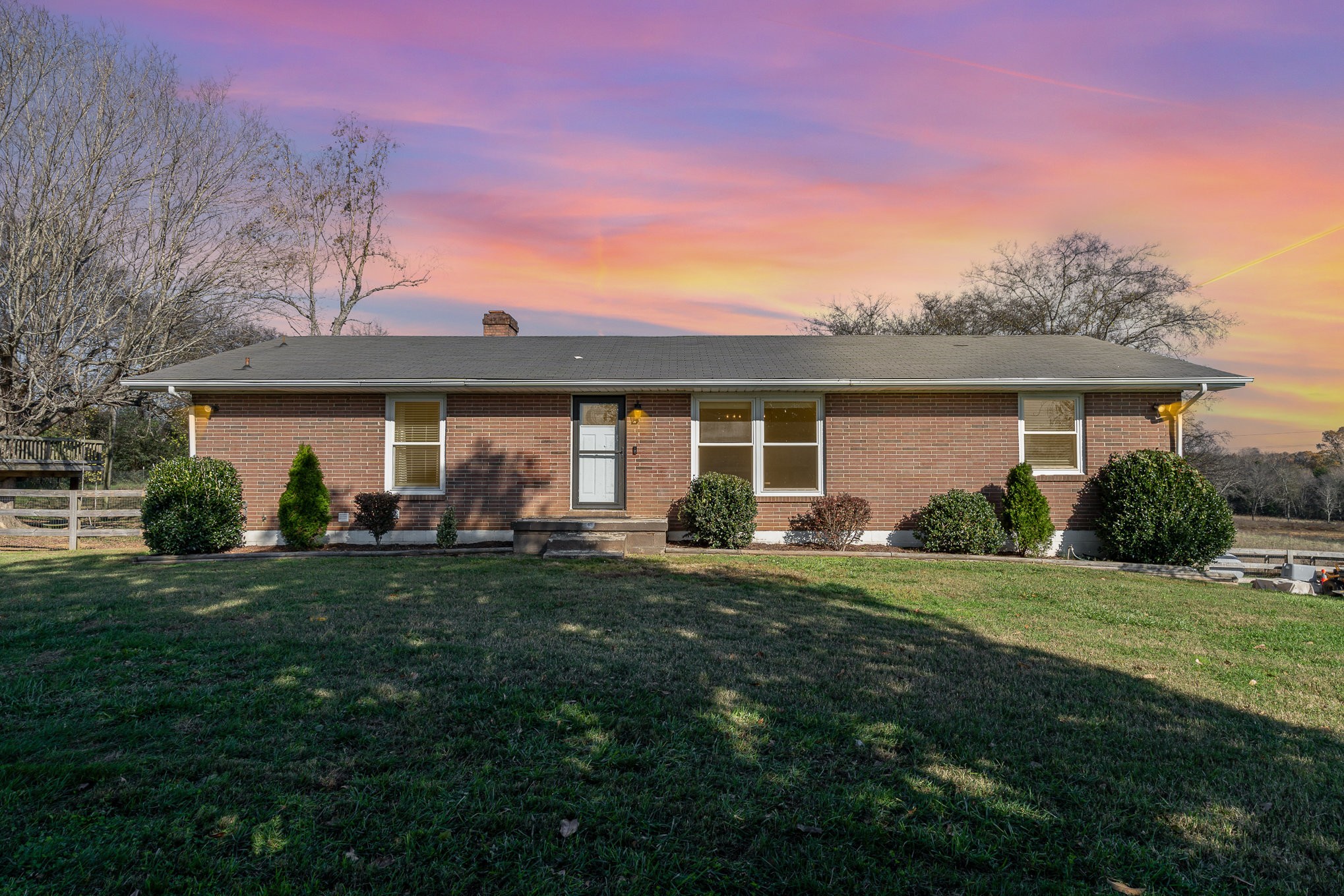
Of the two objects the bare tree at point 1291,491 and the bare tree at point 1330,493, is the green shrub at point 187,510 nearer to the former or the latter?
the bare tree at point 1291,491

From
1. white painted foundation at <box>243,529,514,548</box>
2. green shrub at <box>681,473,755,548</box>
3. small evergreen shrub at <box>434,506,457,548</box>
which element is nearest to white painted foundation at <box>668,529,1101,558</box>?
green shrub at <box>681,473,755,548</box>

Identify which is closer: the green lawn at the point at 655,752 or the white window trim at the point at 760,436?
the green lawn at the point at 655,752

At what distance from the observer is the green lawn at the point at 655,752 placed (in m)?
2.55

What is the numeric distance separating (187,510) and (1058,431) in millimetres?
14031

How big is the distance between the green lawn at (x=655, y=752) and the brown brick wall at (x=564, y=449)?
5472mm

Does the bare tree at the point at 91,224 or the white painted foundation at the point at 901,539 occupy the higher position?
the bare tree at the point at 91,224

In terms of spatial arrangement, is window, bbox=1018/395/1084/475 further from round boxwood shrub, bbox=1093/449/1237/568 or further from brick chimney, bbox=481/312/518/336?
brick chimney, bbox=481/312/518/336

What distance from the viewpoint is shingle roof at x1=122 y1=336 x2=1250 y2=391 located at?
1145 centimetres

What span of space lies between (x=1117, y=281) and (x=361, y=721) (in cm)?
3050

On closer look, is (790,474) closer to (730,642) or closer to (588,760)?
(730,642)

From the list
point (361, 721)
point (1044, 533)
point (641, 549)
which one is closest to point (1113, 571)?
point (1044, 533)

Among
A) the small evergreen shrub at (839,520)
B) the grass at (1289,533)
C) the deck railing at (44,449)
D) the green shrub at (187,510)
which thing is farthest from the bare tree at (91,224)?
the grass at (1289,533)

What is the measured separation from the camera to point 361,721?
3.71 meters

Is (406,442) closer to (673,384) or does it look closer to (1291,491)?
(673,384)
